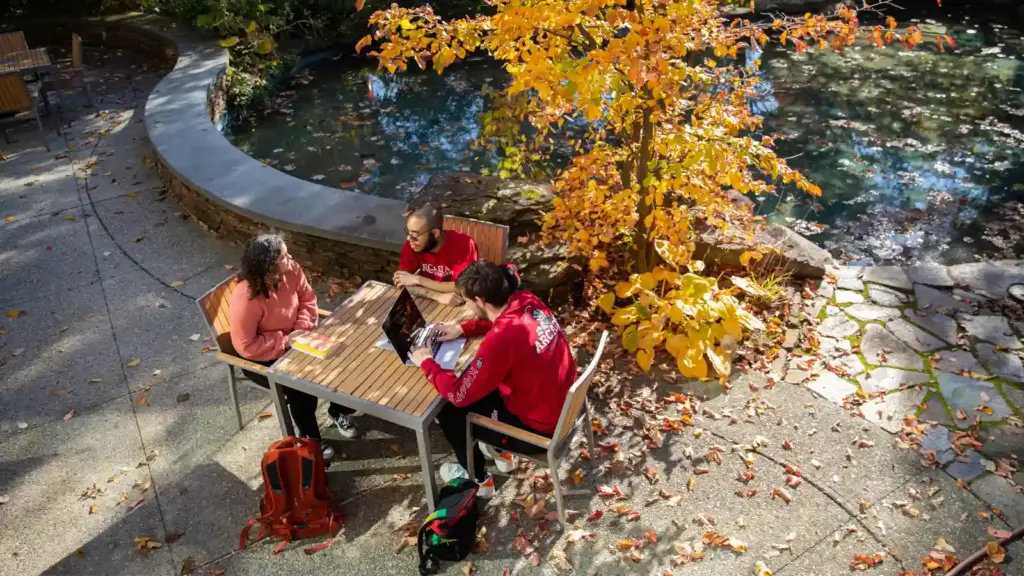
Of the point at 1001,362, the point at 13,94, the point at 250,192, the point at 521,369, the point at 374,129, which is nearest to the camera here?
the point at 521,369

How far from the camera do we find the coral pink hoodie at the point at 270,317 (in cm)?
364

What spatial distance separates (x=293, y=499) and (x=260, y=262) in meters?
1.21

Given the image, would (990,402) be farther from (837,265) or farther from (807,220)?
(807,220)

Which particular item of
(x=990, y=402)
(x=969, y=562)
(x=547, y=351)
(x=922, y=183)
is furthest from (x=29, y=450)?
(x=922, y=183)

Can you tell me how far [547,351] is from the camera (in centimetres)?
328

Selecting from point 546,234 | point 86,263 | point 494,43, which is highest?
point 494,43

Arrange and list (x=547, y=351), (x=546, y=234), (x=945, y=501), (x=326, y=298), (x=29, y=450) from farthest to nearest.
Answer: (x=326, y=298), (x=546, y=234), (x=29, y=450), (x=945, y=501), (x=547, y=351)

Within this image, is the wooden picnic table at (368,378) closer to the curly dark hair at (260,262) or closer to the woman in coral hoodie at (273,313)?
the woman in coral hoodie at (273,313)

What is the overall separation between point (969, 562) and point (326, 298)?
4.30 m

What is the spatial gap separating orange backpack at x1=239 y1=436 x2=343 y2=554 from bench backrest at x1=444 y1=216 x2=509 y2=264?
1.65 meters

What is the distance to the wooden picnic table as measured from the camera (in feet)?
10.9

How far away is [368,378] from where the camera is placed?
3461 mm

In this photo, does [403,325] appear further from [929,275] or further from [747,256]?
[929,275]

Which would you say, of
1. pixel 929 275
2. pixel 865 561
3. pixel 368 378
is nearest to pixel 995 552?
pixel 865 561
